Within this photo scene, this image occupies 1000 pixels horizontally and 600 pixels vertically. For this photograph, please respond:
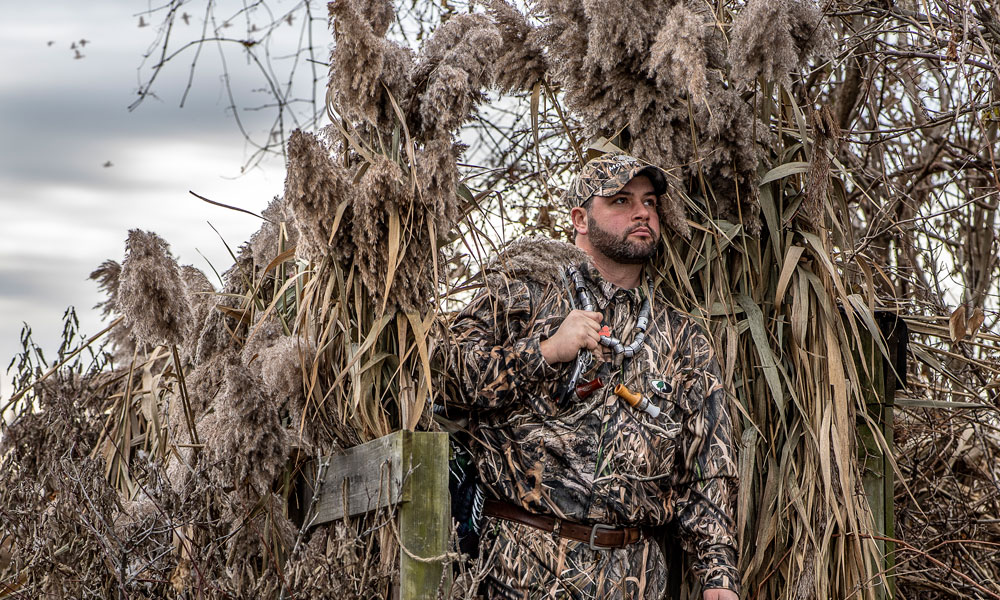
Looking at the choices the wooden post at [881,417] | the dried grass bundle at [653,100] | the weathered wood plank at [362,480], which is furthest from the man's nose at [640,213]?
the weathered wood plank at [362,480]

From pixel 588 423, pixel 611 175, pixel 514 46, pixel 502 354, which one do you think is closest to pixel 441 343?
pixel 502 354

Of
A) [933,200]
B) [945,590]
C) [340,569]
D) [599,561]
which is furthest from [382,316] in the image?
[933,200]

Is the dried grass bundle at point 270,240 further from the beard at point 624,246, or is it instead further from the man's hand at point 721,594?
the man's hand at point 721,594

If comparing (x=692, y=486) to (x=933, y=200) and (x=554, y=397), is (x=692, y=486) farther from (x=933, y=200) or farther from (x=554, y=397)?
(x=933, y=200)

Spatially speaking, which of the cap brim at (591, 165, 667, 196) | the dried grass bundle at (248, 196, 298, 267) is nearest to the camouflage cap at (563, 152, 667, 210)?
the cap brim at (591, 165, 667, 196)

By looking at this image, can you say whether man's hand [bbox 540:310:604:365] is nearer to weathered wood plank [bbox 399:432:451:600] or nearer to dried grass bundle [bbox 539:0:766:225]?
dried grass bundle [bbox 539:0:766:225]

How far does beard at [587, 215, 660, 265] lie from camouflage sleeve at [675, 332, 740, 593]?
0.31 metres

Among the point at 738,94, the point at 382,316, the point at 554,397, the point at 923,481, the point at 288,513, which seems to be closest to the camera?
the point at 382,316

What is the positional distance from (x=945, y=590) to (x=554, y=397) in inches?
63.4

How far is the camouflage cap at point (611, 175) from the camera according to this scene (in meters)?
3.37

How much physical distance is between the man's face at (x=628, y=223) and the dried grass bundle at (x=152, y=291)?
4.42 ft

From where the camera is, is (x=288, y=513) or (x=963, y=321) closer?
(x=288, y=513)

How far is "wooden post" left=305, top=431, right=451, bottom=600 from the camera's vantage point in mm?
2572

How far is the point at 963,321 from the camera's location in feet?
11.2
